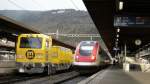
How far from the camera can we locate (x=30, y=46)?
2795 cm

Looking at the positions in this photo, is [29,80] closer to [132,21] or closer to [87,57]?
[132,21]

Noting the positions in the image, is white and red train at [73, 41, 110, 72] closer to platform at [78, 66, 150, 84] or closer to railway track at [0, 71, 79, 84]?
platform at [78, 66, 150, 84]

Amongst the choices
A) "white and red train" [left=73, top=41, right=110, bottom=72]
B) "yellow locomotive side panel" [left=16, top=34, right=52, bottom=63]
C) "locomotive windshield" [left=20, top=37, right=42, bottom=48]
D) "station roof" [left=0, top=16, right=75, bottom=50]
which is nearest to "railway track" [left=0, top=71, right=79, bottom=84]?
"yellow locomotive side panel" [left=16, top=34, right=52, bottom=63]

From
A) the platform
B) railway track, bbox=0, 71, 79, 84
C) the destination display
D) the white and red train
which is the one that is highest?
the destination display

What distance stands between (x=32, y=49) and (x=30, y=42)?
74cm

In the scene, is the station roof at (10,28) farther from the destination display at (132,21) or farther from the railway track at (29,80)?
the destination display at (132,21)

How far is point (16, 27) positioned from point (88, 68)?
7757mm

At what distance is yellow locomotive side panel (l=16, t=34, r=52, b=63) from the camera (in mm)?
27266

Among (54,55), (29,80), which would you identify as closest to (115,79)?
(29,80)

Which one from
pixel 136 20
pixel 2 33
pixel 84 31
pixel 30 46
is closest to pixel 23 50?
pixel 30 46

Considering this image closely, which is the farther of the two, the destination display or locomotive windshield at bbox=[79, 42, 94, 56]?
locomotive windshield at bbox=[79, 42, 94, 56]

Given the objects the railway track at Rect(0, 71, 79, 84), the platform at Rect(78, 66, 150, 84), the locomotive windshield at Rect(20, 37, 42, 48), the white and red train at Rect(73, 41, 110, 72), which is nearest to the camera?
the platform at Rect(78, 66, 150, 84)

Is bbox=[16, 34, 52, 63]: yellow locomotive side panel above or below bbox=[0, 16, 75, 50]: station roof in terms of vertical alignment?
below

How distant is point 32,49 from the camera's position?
2780 centimetres
